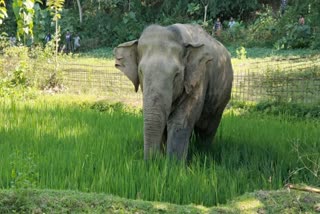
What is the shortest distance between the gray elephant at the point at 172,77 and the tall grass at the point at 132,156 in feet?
1.05

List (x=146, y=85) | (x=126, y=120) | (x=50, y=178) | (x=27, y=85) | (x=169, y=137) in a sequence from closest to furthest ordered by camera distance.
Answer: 1. (x=50, y=178)
2. (x=146, y=85)
3. (x=169, y=137)
4. (x=126, y=120)
5. (x=27, y=85)

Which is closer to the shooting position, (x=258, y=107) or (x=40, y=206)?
(x=40, y=206)

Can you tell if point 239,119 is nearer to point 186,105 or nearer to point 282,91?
point 282,91

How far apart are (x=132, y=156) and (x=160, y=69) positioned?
88 centimetres

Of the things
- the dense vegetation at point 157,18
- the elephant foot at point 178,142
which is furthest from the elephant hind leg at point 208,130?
the dense vegetation at point 157,18

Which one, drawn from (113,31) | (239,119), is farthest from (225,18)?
(239,119)

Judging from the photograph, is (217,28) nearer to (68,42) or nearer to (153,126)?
(68,42)

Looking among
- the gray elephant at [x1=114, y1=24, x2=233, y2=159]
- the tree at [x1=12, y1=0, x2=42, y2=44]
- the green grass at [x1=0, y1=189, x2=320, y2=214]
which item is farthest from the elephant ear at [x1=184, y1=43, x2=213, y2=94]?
the green grass at [x1=0, y1=189, x2=320, y2=214]

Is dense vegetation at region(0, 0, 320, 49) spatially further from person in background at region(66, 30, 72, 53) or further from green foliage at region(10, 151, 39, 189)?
green foliage at region(10, 151, 39, 189)

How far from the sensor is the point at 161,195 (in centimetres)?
401

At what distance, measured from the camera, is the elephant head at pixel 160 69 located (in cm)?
497

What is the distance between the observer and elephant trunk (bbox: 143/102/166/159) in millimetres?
4961

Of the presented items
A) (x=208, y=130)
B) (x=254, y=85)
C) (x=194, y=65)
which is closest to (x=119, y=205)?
(x=194, y=65)

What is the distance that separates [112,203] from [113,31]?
85.2 ft
